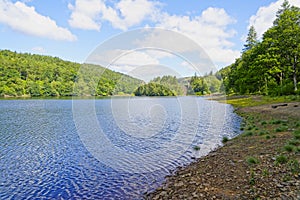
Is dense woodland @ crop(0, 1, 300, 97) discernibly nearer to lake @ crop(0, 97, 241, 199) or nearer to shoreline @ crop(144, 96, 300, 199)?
lake @ crop(0, 97, 241, 199)

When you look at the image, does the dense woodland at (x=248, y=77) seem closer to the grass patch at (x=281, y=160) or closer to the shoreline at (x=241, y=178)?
the shoreline at (x=241, y=178)

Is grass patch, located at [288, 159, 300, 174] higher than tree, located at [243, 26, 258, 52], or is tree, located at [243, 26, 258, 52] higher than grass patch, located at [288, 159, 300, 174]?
tree, located at [243, 26, 258, 52]

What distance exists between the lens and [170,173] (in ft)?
39.5

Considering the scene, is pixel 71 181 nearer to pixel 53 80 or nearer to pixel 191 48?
pixel 191 48

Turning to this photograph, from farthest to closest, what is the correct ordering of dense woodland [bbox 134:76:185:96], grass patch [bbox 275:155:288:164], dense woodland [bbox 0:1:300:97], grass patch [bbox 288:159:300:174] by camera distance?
dense woodland [bbox 0:1:300:97] → dense woodland [bbox 134:76:185:96] → grass patch [bbox 275:155:288:164] → grass patch [bbox 288:159:300:174]

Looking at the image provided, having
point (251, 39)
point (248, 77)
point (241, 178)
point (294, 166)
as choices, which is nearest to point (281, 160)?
point (294, 166)

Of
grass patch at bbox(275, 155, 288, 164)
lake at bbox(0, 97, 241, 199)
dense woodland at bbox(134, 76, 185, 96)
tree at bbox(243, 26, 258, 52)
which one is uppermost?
tree at bbox(243, 26, 258, 52)

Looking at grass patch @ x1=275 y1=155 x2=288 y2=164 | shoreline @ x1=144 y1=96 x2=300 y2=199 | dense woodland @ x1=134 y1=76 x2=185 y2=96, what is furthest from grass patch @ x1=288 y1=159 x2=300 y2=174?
dense woodland @ x1=134 y1=76 x2=185 y2=96

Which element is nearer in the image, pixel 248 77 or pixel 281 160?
pixel 281 160

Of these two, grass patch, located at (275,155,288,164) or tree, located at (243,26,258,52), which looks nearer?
grass patch, located at (275,155,288,164)

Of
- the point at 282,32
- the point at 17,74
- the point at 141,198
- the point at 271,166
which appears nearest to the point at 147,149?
the point at 141,198

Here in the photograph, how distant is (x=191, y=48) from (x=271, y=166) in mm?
12409

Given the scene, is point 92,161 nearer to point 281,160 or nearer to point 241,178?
point 241,178

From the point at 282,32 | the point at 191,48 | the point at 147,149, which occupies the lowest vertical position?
the point at 147,149
